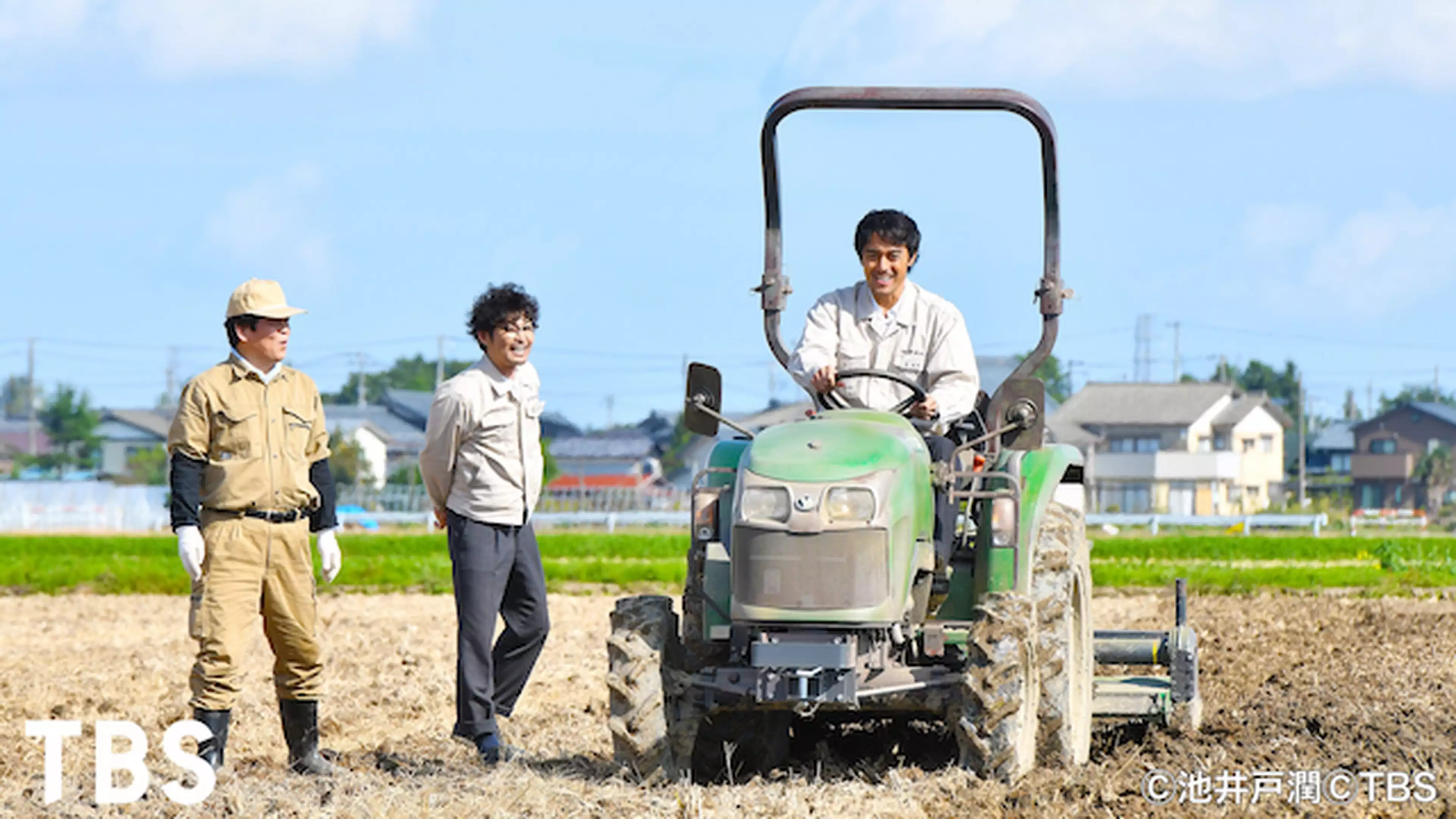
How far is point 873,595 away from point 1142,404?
247 ft

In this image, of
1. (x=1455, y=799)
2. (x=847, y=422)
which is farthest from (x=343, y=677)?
(x=1455, y=799)

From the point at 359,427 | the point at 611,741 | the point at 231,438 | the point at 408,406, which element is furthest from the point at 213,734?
the point at 408,406

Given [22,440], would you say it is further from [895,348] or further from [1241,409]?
[895,348]

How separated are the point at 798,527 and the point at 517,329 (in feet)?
7.67

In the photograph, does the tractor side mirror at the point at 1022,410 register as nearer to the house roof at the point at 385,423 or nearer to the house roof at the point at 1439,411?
the house roof at the point at 385,423

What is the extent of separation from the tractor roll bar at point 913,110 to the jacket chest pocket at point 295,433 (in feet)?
6.29

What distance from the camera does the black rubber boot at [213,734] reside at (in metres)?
7.14

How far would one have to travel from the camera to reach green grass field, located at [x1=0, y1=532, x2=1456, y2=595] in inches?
910

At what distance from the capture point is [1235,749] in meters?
7.21

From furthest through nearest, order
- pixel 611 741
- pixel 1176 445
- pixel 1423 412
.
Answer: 1. pixel 1423 412
2. pixel 1176 445
3. pixel 611 741

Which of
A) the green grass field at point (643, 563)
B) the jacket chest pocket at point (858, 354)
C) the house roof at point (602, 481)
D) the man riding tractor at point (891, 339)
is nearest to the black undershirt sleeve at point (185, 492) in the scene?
the man riding tractor at point (891, 339)

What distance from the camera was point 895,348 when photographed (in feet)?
24.0

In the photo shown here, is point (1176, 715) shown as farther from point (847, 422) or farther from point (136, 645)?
point (136, 645)

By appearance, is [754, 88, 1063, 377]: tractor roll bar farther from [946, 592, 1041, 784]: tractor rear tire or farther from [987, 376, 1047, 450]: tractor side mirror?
[946, 592, 1041, 784]: tractor rear tire
